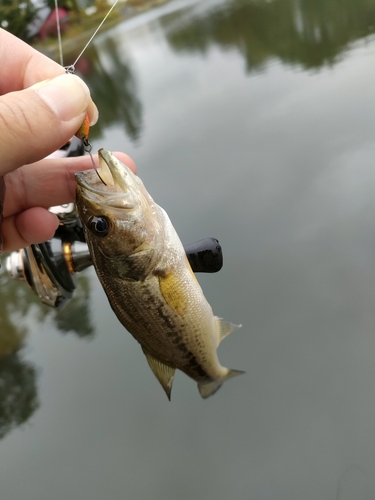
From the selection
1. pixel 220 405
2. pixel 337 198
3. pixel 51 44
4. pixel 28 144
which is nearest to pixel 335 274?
pixel 337 198

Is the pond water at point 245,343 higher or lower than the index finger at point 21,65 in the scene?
lower

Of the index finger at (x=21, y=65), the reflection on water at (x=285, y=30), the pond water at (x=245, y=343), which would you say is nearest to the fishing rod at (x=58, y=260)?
the index finger at (x=21, y=65)

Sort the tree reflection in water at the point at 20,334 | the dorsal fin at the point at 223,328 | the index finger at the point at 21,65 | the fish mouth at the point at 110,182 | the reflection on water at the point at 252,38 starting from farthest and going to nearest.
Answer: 1. the reflection on water at the point at 252,38
2. the tree reflection in water at the point at 20,334
3. the dorsal fin at the point at 223,328
4. the index finger at the point at 21,65
5. the fish mouth at the point at 110,182

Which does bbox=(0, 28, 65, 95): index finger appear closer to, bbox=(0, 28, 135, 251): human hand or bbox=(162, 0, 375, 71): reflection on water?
bbox=(0, 28, 135, 251): human hand

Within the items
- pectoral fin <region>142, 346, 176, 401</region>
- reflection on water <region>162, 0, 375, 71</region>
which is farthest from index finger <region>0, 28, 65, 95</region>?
reflection on water <region>162, 0, 375, 71</region>

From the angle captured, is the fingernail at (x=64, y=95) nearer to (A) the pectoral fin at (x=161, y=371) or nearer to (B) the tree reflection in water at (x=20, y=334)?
(A) the pectoral fin at (x=161, y=371)

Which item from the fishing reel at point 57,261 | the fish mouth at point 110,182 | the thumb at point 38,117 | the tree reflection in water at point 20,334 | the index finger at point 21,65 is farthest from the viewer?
the tree reflection in water at point 20,334

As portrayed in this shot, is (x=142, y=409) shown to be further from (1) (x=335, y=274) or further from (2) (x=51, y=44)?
(2) (x=51, y=44)

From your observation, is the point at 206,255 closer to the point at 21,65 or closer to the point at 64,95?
the point at 64,95
